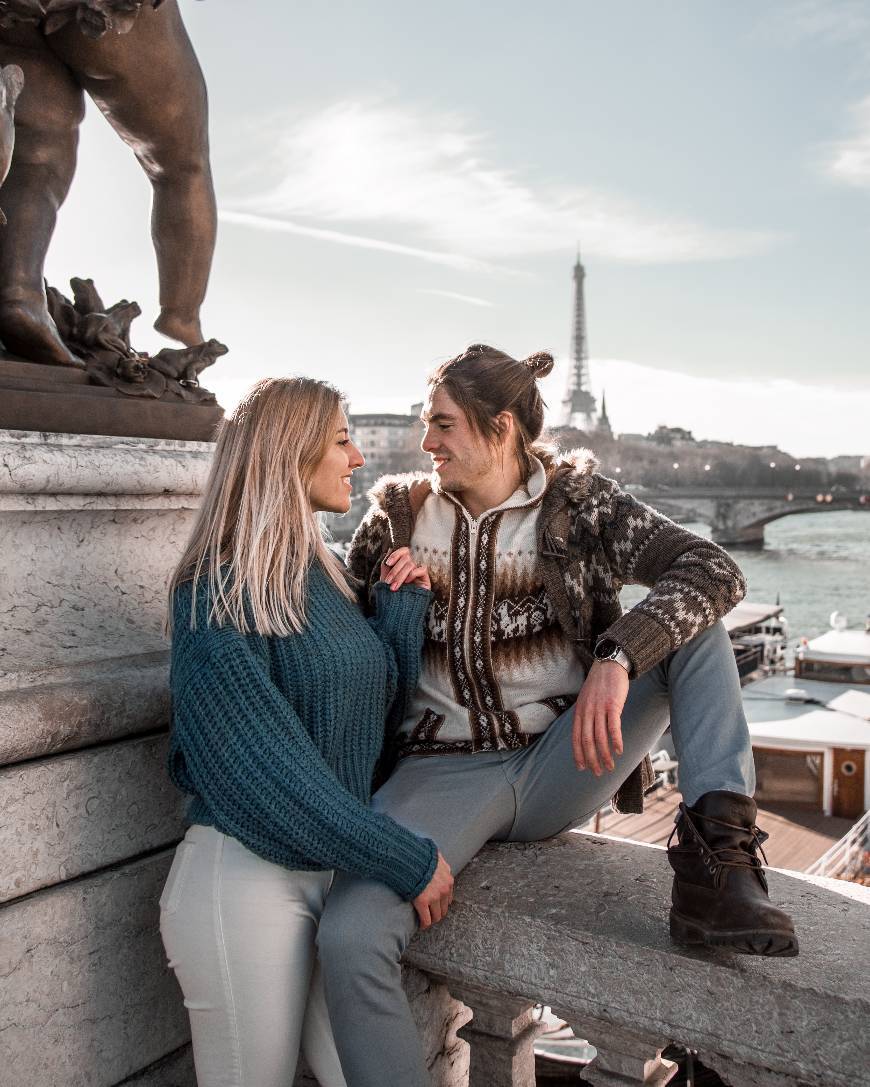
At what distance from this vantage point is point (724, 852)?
132 cm

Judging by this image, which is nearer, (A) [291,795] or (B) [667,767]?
(A) [291,795]

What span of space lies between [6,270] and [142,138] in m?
0.36

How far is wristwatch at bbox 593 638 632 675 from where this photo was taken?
1.48 m

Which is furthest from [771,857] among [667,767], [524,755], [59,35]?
[59,35]

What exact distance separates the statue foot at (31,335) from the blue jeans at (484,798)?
0.83 metres

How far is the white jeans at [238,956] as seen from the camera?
133 centimetres

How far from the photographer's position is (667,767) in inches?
417

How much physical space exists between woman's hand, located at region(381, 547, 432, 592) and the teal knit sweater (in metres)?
0.25

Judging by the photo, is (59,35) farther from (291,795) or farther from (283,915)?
(283,915)

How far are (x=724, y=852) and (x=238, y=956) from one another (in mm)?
606

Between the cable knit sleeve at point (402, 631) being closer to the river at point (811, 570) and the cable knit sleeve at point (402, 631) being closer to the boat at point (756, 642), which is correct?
the boat at point (756, 642)

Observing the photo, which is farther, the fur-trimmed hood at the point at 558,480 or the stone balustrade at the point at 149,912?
the fur-trimmed hood at the point at 558,480

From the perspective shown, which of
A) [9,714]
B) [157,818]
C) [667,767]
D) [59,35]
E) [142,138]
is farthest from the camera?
[667,767]

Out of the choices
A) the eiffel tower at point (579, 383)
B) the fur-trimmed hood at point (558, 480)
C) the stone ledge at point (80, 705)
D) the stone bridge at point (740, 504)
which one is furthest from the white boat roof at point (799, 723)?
the eiffel tower at point (579, 383)
